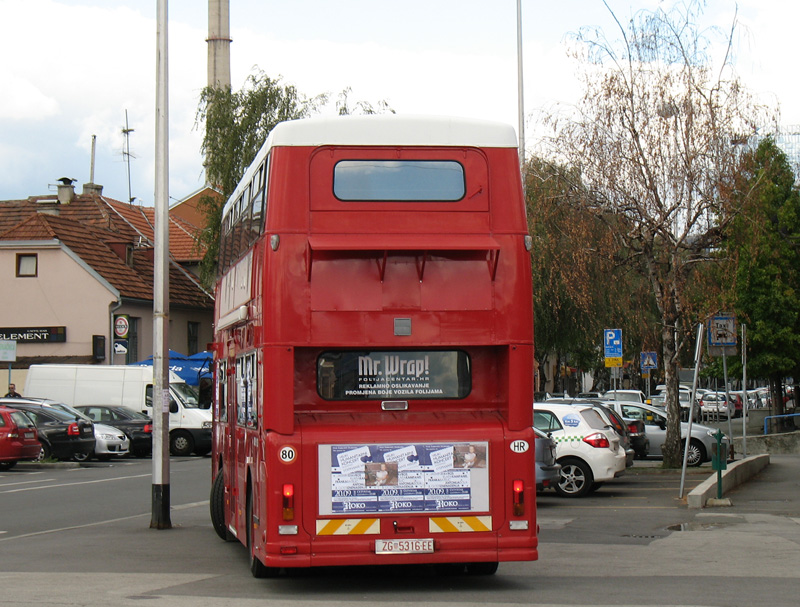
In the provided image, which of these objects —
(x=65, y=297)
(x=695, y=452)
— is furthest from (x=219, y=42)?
(x=695, y=452)

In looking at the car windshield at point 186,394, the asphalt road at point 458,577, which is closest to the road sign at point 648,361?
the car windshield at point 186,394

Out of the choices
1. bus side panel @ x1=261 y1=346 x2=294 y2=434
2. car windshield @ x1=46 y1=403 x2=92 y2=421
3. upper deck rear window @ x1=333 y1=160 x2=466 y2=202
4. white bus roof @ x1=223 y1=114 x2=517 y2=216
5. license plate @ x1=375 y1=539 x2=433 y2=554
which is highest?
white bus roof @ x1=223 y1=114 x2=517 y2=216

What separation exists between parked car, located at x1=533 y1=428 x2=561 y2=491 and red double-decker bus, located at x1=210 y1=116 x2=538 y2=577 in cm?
830

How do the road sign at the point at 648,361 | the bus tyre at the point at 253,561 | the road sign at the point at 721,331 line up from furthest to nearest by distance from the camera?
the road sign at the point at 648,361
the road sign at the point at 721,331
the bus tyre at the point at 253,561

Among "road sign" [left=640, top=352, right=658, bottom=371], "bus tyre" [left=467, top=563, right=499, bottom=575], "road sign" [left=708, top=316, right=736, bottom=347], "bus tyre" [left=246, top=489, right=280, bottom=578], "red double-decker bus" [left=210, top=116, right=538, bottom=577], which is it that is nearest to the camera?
"red double-decker bus" [left=210, top=116, right=538, bottom=577]

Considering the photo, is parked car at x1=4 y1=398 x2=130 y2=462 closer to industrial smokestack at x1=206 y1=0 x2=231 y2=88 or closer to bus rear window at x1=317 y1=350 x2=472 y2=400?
bus rear window at x1=317 y1=350 x2=472 y2=400

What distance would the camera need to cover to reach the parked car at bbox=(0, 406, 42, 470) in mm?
28469

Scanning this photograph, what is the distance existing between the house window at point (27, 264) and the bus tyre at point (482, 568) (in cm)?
3840

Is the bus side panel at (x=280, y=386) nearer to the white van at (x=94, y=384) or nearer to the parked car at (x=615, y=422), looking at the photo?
the parked car at (x=615, y=422)

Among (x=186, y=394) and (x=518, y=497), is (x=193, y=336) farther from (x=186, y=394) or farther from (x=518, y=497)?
(x=518, y=497)

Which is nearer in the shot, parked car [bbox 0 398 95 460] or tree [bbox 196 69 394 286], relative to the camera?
parked car [bbox 0 398 95 460]

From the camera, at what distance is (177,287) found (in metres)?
53.0

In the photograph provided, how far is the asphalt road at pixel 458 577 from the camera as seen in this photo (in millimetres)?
9898

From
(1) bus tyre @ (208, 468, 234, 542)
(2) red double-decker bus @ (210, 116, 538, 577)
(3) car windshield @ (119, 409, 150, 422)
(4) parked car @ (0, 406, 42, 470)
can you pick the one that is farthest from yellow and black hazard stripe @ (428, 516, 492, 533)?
(3) car windshield @ (119, 409, 150, 422)
